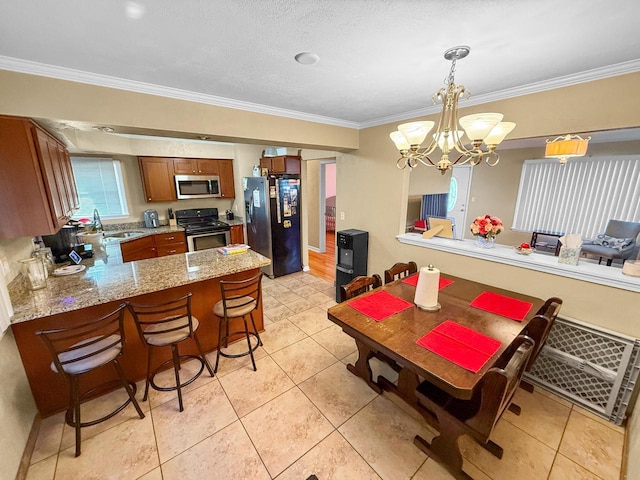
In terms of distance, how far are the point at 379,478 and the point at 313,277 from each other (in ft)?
10.5

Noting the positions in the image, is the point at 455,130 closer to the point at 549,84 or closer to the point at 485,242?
the point at 549,84

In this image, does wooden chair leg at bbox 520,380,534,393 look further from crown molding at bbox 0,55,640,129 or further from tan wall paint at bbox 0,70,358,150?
tan wall paint at bbox 0,70,358,150

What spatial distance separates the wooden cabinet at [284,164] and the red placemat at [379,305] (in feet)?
9.27

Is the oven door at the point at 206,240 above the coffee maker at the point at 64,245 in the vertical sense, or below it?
below

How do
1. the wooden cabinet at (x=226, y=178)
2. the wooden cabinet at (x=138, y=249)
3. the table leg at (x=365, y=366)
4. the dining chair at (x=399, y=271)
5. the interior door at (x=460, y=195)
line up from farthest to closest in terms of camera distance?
the interior door at (x=460, y=195) → the wooden cabinet at (x=226, y=178) → the wooden cabinet at (x=138, y=249) → the dining chair at (x=399, y=271) → the table leg at (x=365, y=366)

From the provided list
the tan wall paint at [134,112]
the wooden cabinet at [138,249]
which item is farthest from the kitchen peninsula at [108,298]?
the tan wall paint at [134,112]

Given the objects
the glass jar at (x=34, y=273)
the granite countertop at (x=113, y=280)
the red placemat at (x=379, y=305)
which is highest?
the glass jar at (x=34, y=273)

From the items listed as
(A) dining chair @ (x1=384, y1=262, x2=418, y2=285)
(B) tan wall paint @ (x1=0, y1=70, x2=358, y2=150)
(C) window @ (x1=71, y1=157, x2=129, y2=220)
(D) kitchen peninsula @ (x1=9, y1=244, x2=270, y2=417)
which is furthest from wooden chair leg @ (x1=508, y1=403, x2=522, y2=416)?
(C) window @ (x1=71, y1=157, x2=129, y2=220)

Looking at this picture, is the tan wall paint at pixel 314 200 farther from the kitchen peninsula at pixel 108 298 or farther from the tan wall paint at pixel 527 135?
the kitchen peninsula at pixel 108 298

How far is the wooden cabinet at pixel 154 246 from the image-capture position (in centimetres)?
359

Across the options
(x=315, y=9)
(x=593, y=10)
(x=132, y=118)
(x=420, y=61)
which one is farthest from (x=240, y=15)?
(x=593, y=10)

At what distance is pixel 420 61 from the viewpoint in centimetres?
159

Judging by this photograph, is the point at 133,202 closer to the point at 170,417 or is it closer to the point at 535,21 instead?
the point at 170,417

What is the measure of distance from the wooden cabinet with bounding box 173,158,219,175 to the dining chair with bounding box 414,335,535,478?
4.86 m
